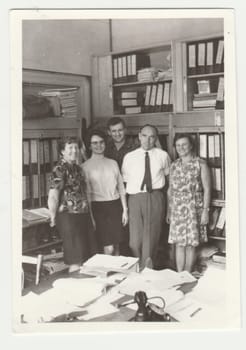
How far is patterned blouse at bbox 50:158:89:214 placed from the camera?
6.51 ft

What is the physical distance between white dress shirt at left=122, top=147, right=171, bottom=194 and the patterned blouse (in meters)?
0.20

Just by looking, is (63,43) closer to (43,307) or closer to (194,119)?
(194,119)

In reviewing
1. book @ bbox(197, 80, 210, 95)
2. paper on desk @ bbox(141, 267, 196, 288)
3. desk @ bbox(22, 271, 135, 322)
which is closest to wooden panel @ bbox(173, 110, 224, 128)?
book @ bbox(197, 80, 210, 95)

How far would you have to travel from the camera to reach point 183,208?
2117mm

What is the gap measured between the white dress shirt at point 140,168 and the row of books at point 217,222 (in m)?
0.26

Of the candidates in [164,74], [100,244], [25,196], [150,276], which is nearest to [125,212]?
[100,244]

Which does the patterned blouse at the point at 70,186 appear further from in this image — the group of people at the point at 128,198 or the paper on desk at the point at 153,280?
the paper on desk at the point at 153,280

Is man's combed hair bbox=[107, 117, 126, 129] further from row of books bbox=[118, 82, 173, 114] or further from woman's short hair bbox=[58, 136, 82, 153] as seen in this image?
row of books bbox=[118, 82, 173, 114]

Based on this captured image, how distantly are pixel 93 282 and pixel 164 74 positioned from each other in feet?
4.33

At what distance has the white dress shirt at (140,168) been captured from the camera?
2.07 m

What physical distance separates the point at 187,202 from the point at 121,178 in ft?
1.05

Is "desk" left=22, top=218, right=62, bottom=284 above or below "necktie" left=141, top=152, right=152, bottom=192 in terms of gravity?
below

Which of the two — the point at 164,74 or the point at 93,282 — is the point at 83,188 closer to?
the point at 93,282

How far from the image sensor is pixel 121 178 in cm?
207
